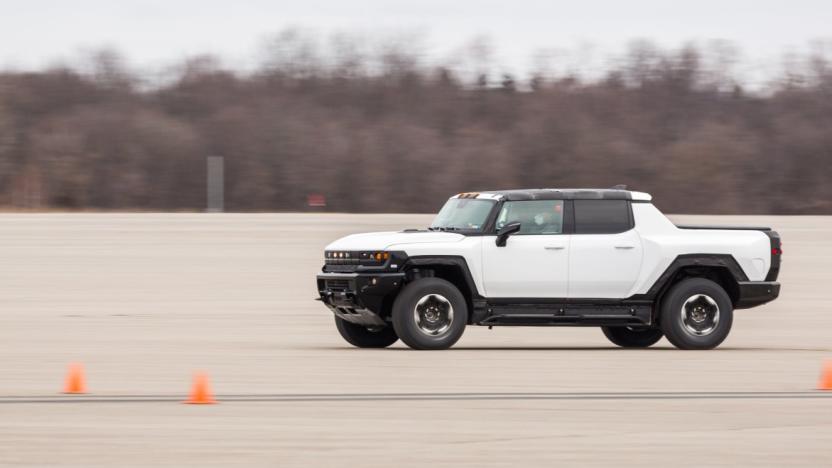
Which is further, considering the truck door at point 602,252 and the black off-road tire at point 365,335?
the black off-road tire at point 365,335

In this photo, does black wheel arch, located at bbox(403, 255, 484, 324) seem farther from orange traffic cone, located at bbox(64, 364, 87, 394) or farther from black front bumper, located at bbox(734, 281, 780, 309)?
orange traffic cone, located at bbox(64, 364, 87, 394)

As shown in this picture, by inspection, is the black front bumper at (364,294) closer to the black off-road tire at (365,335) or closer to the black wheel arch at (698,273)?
the black off-road tire at (365,335)

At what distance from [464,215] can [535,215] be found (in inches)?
30.5

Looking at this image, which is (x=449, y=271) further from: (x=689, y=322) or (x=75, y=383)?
(x=75, y=383)

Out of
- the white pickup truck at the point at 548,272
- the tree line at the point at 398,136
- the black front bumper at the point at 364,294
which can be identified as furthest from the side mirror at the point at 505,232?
the tree line at the point at 398,136

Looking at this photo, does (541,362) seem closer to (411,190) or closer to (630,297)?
(630,297)

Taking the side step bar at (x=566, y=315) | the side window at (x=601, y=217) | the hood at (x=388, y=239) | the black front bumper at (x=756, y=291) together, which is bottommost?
the side step bar at (x=566, y=315)

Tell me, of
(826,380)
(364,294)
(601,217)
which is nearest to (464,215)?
(601,217)

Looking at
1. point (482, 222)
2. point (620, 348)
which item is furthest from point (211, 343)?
point (620, 348)

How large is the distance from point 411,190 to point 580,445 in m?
45.5

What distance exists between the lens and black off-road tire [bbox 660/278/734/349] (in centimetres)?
1559

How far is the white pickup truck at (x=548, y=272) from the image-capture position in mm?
15102

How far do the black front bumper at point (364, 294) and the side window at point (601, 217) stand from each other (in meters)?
2.04

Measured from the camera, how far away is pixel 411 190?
54438 mm
